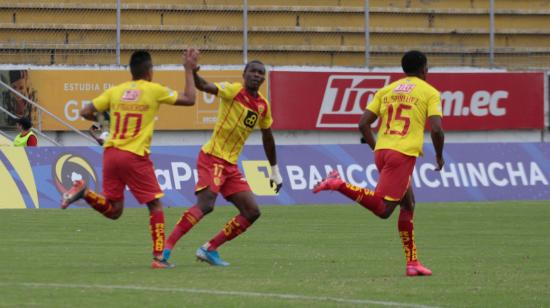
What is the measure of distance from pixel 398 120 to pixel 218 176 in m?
1.87

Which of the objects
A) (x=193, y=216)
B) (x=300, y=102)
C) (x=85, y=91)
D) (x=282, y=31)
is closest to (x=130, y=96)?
(x=193, y=216)

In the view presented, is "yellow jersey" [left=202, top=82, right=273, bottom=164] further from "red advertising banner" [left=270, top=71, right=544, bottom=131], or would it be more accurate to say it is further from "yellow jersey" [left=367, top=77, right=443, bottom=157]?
"red advertising banner" [left=270, top=71, right=544, bottom=131]

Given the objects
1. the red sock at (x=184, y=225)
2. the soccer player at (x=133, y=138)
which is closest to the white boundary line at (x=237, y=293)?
the soccer player at (x=133, y=138)

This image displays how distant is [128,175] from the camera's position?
38.7 ft

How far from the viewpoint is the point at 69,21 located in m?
28.9

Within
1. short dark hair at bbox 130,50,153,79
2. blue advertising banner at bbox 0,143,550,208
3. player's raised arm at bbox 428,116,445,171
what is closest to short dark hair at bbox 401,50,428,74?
player's raised arm at bbox 428,116,445,171

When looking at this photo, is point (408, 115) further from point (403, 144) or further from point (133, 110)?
point (133, 110)

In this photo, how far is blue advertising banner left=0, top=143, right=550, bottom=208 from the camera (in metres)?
23.0

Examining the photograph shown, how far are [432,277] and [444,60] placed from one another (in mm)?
20860

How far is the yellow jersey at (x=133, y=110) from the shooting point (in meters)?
11.8

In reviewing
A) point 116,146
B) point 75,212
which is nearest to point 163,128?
point 75,212

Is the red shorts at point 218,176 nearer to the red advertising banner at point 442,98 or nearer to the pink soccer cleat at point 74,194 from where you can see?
the pink soccer cleat at point 74,194

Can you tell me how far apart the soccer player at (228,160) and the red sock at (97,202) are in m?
0.71

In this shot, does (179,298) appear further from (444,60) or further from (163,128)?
(444,60)
